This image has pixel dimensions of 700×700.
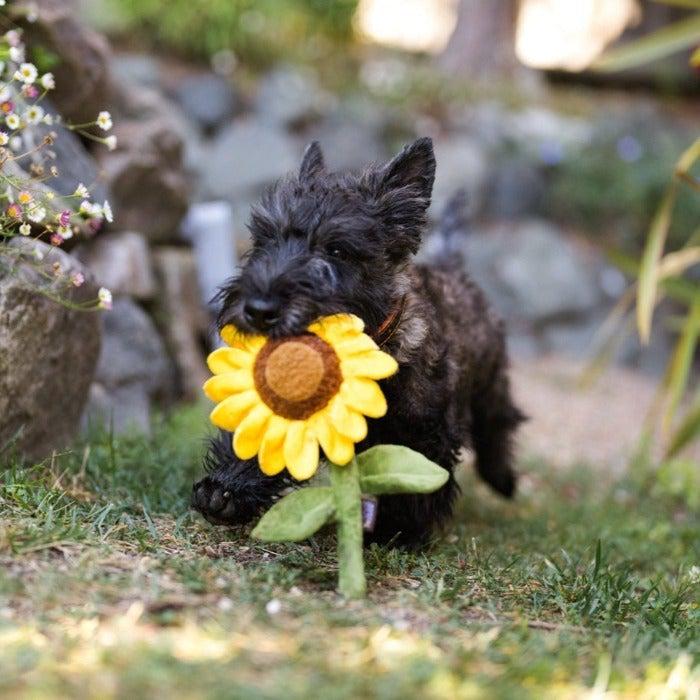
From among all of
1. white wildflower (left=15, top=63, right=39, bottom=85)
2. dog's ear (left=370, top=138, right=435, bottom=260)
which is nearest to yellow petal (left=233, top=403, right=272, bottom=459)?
dog's ear (left=370, top=138, right=435, bottom=260)

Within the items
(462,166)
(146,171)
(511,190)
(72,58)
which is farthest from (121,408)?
(511,190)

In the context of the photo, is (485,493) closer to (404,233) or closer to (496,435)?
(496,435)

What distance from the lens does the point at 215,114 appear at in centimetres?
942

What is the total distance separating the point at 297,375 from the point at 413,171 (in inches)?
37.8

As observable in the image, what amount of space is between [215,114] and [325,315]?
697 cm

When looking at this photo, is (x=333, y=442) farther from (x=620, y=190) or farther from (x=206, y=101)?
(x=620, y=190)

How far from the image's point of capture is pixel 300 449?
285 centimetres

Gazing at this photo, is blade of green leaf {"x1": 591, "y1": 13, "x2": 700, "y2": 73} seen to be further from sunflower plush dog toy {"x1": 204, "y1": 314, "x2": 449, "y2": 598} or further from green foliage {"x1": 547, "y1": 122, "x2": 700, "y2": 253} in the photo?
green foliage {"x1": 547, "y1": 122, "x2": 700, "y2": 253}

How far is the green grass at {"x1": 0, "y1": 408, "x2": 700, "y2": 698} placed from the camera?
2.06 m

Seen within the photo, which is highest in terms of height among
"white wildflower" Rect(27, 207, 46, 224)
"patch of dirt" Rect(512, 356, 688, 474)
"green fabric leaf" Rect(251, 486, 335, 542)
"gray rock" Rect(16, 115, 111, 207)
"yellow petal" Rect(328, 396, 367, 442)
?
"gray rock" Rect(16, 115, 111, 207)

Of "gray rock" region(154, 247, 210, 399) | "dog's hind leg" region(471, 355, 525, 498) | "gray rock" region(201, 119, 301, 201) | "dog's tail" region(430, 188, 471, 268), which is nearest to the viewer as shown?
"dog's hind leg" region(471, 355, 525, 498)

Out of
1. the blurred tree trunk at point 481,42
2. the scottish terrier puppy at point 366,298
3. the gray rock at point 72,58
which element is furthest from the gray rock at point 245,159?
the scottish terrier puppy at point 366,298

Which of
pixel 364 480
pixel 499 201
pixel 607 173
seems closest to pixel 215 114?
pixel 499 201

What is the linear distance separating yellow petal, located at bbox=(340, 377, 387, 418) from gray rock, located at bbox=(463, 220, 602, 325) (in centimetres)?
653
